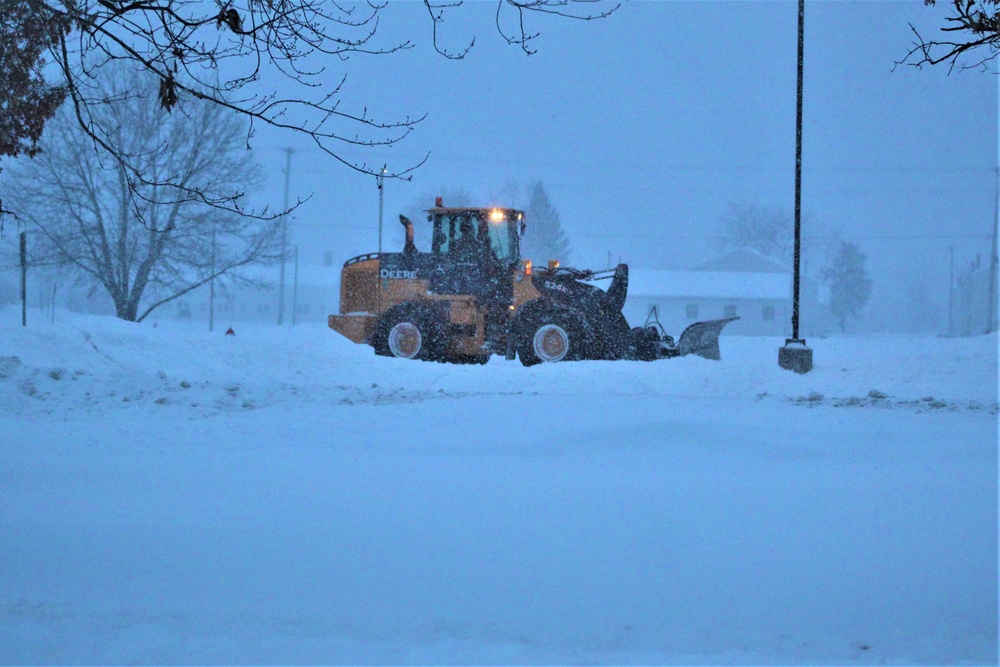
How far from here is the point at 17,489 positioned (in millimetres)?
5406

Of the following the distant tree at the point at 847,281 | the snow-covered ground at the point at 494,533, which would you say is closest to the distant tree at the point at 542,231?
the distant tree at the point at 847,281

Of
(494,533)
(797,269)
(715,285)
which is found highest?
(715,285)

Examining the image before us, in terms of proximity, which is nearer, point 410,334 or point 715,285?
point 410,334

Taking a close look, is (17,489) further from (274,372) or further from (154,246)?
(154,246)

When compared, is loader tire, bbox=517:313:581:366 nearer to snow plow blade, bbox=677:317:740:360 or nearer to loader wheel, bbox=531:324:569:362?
loader wheel, bbox=531:324:569:362

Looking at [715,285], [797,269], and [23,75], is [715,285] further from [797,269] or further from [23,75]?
[23,75]

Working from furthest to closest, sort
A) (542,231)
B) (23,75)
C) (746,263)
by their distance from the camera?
(746,263) < (542,231) < (23,75)

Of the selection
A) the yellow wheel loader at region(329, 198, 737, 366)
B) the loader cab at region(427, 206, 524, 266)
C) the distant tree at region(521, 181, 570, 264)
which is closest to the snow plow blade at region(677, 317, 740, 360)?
the yellow wheel loader at region(329, 198, 737, 366)

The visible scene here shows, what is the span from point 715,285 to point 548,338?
3978cm

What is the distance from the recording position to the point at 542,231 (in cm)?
4844

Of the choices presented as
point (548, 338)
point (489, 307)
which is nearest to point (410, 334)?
point (489, 307)

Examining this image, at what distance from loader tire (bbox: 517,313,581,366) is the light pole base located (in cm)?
342

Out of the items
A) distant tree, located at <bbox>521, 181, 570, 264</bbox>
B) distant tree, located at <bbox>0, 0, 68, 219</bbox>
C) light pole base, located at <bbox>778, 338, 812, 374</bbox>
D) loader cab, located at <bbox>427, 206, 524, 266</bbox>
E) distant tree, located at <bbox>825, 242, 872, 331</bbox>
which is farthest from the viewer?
distant tree, located at <bbox>825, 242, 872, 331</bbox>

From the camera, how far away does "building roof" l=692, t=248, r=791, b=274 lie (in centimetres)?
5694
